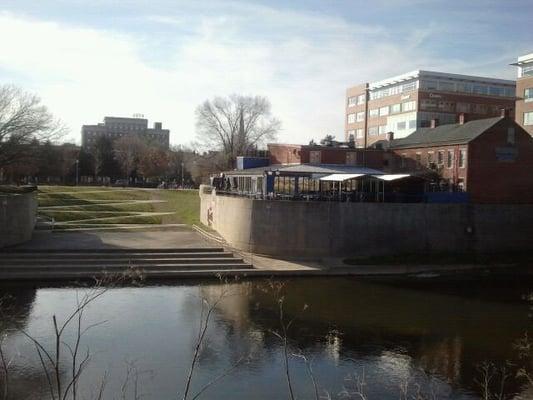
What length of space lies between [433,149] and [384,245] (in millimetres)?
13195

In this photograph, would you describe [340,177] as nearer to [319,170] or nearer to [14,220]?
[319,170]

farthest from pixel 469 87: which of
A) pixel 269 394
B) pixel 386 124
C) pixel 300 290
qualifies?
pixel 269 394

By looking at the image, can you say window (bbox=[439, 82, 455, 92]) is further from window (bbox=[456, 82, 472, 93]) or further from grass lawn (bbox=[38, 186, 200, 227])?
grass lawn (bbox=[38, 186, 200, 227])

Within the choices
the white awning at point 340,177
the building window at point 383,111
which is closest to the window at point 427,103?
the building window at point 383,111

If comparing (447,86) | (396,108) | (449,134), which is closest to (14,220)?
(449,134)

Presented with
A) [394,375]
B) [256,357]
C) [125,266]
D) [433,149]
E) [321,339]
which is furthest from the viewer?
[433,149]

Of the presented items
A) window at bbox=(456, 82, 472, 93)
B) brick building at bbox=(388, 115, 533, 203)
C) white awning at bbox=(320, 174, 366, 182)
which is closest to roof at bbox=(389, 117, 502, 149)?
brick building at bbox=(388, 115, 533, 203)

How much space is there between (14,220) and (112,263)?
30.3ft

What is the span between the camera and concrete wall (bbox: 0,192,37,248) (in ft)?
137

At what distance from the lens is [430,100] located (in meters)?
85.4

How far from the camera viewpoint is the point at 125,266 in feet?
125

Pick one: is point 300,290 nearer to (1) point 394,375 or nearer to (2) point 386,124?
(1) point 394,375

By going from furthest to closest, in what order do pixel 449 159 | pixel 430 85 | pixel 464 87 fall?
1. pixel 464 87
2. pixel 430 85
3. pixel 449 159

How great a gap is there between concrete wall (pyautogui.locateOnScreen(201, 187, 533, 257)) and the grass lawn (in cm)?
1417
